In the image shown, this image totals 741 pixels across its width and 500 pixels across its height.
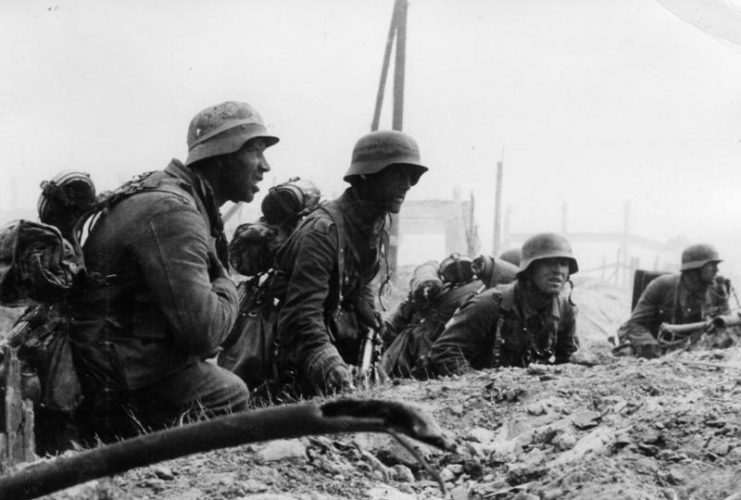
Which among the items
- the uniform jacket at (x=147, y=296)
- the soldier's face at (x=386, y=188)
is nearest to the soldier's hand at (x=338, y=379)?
the uniform jacket at (x=147, y=296)

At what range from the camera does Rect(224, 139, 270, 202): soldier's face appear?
4762 mm

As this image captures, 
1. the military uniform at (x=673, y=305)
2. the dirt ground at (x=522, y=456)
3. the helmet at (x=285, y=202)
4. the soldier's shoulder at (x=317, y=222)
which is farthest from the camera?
the military uniform at (x=673, y=305)

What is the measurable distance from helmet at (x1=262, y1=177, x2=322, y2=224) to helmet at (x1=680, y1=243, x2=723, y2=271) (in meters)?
6.53

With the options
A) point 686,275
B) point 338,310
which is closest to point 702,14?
point 338,310

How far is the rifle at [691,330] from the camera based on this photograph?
8.69 meters

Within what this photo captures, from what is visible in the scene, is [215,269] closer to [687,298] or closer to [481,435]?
[481,435]

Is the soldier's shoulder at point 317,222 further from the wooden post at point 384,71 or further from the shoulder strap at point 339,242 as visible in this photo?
the wooden post at point 384,71

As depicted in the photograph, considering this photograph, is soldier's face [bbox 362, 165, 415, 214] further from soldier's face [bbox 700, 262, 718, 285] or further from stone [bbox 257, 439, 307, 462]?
soldier's face [bbox 700, 262, 718, 285]

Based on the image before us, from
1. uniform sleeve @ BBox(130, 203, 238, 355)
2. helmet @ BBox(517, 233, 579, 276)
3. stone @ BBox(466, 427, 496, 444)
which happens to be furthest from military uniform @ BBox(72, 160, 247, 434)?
helmet @ BBox(517, 233, 579, 276)

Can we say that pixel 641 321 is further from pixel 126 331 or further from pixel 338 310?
pixel 126 331

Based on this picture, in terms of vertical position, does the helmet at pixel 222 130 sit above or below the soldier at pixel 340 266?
above

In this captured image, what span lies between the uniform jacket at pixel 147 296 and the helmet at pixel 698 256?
838cm

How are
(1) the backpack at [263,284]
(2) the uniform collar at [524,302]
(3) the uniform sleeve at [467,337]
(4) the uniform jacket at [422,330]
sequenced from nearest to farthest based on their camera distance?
(1) the backpack at [263,284], (3) the uniform sleeve at [467,337], (2) the uniform collar at [524,302], (4) the uniform jacket at [422,330]

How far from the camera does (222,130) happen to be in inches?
185
